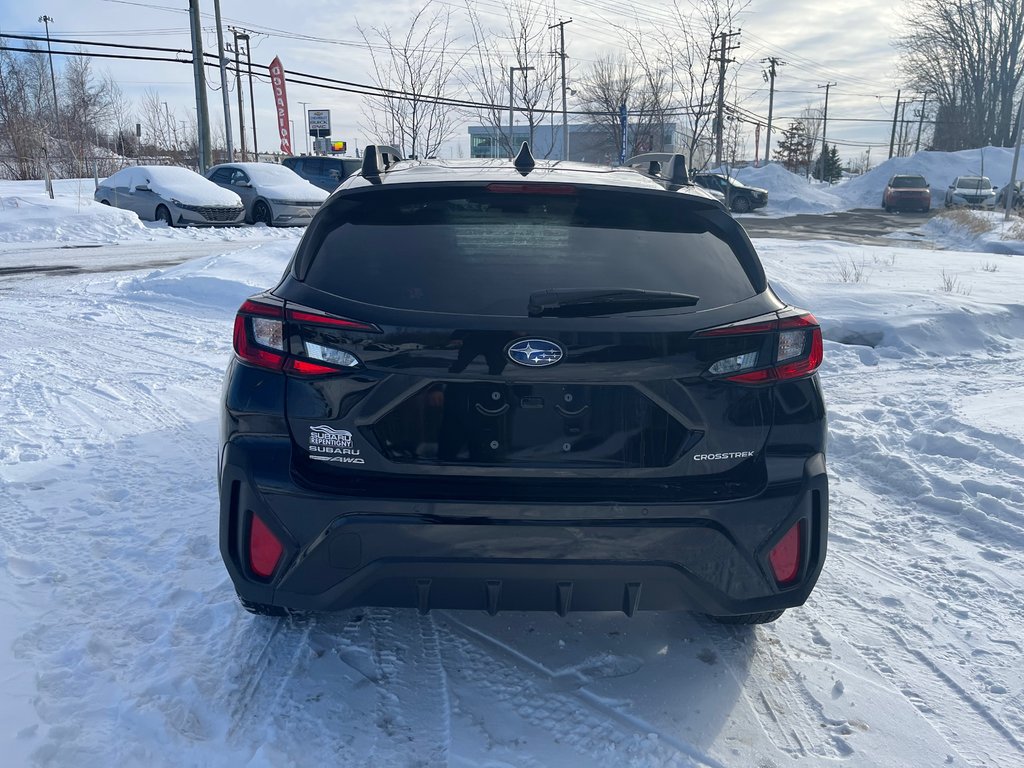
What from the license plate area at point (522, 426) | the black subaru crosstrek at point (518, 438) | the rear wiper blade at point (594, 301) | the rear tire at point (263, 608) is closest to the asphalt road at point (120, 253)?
the rear tire at point (263, 608)

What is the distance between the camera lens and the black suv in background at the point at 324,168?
80.1ft

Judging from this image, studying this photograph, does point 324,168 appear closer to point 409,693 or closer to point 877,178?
point 409,693

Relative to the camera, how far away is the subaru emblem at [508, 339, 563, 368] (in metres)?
2.48

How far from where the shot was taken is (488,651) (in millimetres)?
3105

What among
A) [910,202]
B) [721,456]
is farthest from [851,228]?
[721,456]

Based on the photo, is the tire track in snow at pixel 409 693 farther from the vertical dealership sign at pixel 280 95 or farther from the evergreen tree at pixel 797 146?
the evergreen tree at pixel 797 146

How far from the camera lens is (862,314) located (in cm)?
936

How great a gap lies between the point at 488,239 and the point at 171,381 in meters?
4.95

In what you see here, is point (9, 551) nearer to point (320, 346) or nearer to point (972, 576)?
point (320, 346)

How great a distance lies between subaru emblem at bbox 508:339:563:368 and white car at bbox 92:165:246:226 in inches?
766

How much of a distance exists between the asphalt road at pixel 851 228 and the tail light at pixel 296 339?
1997 centimetres

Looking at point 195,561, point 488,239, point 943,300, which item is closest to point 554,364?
point 488,239

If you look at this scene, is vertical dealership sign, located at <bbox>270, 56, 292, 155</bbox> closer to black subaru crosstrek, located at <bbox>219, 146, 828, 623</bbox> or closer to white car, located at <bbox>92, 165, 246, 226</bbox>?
white car, located at <bbox>92, 165, 246, 226</bbox>

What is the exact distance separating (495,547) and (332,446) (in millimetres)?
599
